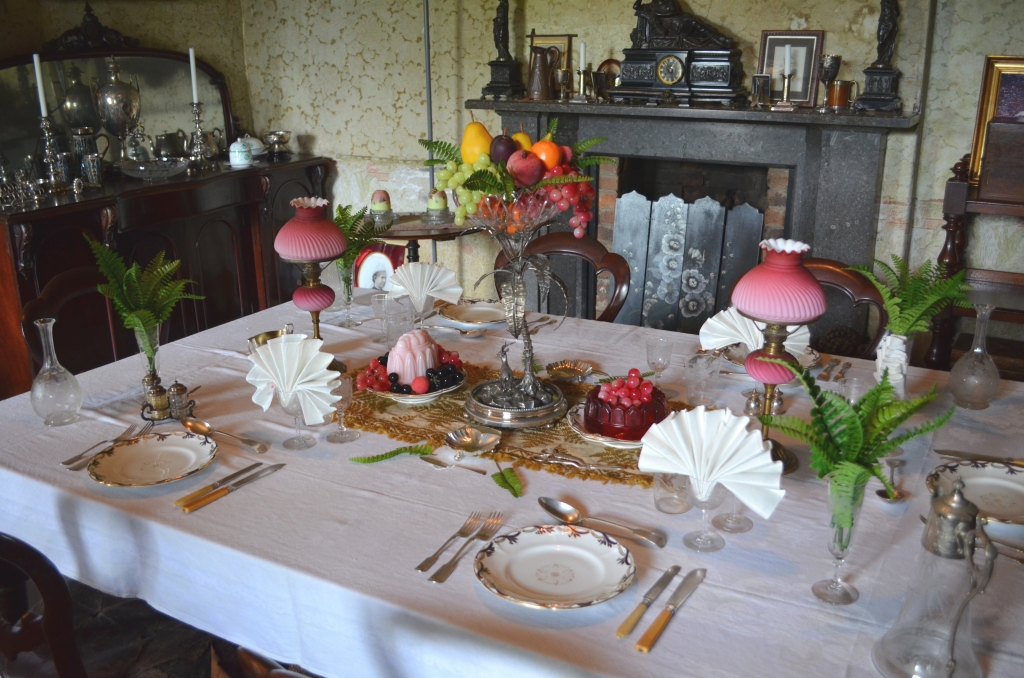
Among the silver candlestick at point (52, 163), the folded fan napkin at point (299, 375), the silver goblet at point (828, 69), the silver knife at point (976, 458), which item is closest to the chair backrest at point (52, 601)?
the folded fan napkin at point (299, 375)

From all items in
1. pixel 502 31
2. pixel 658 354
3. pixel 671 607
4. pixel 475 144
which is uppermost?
pixel 502 31

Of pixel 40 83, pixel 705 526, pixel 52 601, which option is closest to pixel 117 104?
pixel 40 83

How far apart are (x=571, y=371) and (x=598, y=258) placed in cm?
60

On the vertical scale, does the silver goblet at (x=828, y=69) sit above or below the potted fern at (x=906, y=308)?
above

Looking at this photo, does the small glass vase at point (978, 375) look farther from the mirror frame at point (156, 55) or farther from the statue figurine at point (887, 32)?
the mirror frame at point (156, 55)

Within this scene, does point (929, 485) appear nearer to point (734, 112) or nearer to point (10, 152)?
point (734, 112)

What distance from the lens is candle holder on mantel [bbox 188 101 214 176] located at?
11.7 feet

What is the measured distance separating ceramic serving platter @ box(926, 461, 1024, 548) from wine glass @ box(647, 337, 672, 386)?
51cm

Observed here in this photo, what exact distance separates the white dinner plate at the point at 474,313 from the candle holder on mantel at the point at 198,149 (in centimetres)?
188

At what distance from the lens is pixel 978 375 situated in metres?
1.57

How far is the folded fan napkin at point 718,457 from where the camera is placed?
1.12 meters

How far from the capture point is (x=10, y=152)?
10.4ft

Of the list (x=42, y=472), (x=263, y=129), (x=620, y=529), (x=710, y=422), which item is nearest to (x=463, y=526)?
(x=620, y=529)

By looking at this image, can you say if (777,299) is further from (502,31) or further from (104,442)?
(502,31)
